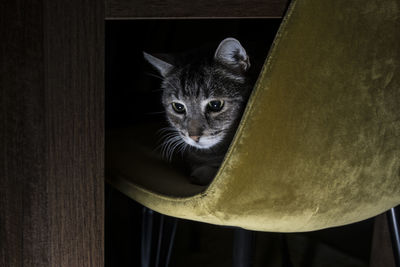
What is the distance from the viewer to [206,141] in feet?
3.79

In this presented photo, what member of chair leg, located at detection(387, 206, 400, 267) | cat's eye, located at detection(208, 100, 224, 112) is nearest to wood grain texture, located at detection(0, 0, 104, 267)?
cat's eye, located at detection(208, 100, 224, 112)

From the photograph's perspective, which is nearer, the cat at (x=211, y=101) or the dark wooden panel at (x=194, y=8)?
the dark wooden panel at (x=194, y=8)

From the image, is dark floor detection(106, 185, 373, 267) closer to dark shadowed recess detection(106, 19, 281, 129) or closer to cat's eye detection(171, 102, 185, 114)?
dark shadowed recess detection(106, 19, 281, 129)

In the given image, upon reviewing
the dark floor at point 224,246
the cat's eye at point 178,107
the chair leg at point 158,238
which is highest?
the cat's eye at point 178,107

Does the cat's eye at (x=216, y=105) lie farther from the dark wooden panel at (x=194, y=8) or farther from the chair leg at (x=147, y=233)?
the dark wooden panel at (x=194, y=8)

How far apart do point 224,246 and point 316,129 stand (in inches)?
50.6

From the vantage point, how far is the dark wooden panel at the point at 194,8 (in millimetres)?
654

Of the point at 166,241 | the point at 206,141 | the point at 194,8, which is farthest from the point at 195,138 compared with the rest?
the point at 194,8

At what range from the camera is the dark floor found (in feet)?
5.65

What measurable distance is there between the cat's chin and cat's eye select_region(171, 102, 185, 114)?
0.11m

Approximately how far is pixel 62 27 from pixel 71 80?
0.08 m

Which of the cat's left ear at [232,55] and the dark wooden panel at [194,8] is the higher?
the dark wooden panel at [194,8]

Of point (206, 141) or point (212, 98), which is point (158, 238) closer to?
point (206, 141)

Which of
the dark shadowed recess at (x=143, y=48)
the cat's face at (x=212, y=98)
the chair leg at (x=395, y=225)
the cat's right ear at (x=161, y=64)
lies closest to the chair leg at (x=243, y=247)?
the cat's face at (x=212, y=98)
